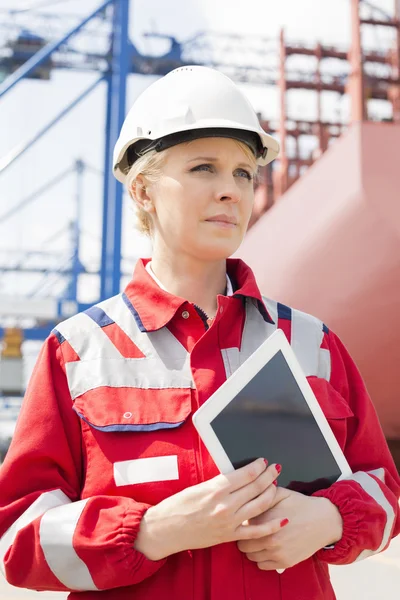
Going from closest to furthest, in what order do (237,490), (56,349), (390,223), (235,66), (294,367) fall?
(237,490) → (294,367) → (56,349) → (390,223) → (235,66)

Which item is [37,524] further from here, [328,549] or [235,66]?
[235,66]

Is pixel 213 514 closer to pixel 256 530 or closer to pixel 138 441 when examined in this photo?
pixel 256 530

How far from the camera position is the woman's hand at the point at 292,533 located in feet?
4.20

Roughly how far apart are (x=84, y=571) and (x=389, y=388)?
17.4 ft

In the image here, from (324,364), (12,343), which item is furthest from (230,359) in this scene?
(12,343)

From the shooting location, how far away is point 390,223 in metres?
5.88

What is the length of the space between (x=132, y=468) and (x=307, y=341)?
19.2 inches

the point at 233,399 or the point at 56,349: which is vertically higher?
the point at 56,349

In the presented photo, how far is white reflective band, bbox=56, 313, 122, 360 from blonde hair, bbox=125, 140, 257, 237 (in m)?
0.32

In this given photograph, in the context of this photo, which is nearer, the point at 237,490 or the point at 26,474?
the point at 237,490

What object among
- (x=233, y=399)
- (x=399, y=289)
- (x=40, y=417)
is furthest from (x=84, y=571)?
(x=399, y=289)

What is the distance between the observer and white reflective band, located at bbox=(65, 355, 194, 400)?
1.44 m

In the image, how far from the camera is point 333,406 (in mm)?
1479

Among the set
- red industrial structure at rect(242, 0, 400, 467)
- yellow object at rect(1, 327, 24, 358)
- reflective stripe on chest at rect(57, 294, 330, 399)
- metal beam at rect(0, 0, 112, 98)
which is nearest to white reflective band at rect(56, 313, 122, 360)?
→ reflective stripe on chest at rect(57, 294, 330, 399)
